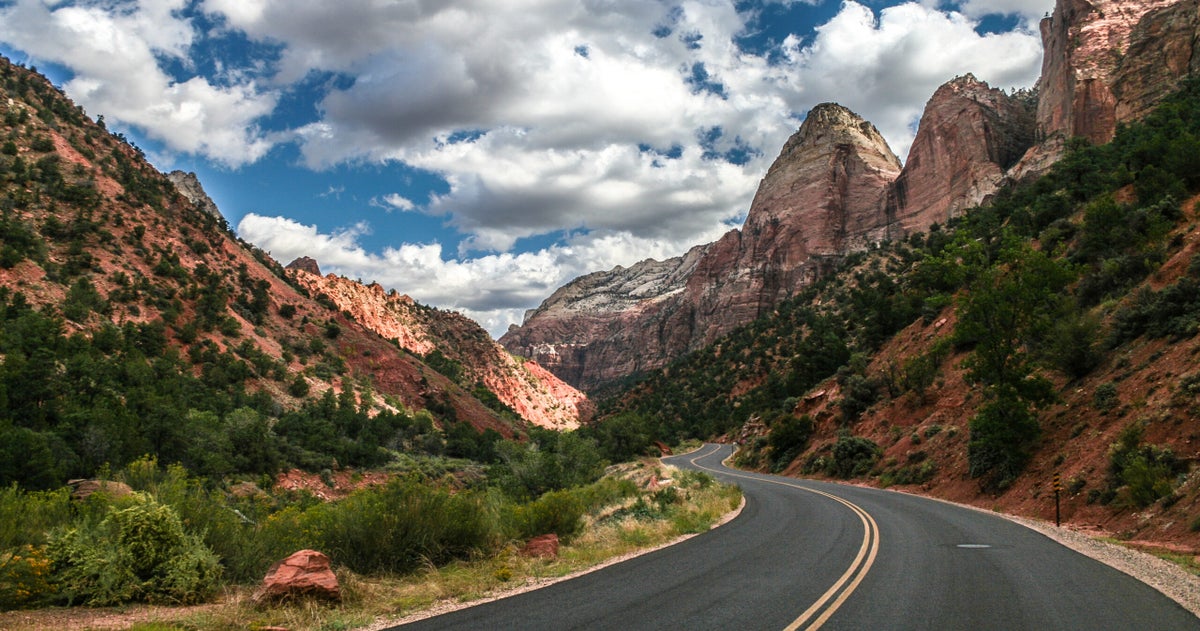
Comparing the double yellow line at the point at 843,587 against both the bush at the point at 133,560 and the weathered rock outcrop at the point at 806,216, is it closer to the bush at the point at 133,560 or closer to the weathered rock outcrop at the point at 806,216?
the bush at the point at 133,560

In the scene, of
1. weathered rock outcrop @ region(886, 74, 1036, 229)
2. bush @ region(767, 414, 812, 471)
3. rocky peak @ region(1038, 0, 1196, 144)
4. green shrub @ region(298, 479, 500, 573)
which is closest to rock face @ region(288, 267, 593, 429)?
bush @ region(767, 414, 812, 471)

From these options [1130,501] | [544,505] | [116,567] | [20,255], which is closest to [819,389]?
[1130,501]

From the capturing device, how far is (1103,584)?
28.2 feet

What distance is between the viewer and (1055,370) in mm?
23484

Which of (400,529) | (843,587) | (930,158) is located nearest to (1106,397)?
(843,587)

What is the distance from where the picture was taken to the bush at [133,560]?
745 cm

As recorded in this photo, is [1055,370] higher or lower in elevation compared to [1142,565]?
higher

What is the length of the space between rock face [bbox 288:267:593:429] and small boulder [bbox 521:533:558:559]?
3060 inches

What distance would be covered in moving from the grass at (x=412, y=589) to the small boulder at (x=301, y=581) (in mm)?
129

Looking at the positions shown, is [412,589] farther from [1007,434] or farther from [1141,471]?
[1007,434]

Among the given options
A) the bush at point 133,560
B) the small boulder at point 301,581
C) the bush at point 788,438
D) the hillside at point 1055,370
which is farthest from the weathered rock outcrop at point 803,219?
the bush at point 133,560

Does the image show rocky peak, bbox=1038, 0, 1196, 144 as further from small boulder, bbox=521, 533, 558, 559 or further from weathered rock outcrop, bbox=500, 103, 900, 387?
small boulder, bbox=521, 533, 558, 559

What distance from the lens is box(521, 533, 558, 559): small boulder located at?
11.5 m

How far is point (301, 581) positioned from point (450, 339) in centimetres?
10441
